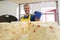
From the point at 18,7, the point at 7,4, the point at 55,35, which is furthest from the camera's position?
the point at 7,4

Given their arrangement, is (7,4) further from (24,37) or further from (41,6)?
(24,37)

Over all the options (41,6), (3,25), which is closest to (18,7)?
(41,6)

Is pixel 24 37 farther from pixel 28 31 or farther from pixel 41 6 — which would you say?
pixel 41 6

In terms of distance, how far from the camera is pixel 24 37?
1.76ft

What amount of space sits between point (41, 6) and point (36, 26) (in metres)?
2.11

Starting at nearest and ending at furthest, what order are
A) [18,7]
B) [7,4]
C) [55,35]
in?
[55,35], [18,7], [7,4]

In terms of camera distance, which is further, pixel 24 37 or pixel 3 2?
pixel 3 2

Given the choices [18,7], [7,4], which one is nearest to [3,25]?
[18,7]

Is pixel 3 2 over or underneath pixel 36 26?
over

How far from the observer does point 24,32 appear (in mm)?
558

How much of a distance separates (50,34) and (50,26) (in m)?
0.04

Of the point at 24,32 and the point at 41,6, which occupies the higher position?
the point at 41,6

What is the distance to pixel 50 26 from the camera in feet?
1.74

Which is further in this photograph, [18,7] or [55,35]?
[18,7]
